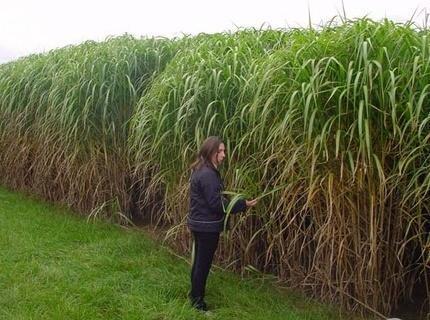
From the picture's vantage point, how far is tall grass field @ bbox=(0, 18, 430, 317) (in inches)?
127

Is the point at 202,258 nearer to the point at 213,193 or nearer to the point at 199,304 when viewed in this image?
the point at 199,304

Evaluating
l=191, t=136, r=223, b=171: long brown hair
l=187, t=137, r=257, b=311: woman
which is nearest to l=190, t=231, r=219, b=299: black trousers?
l=187, t=137, r=257, b=311: woman

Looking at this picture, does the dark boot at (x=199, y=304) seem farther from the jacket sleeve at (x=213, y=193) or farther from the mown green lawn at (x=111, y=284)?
the jacket sleeve at (x=213, y=193)

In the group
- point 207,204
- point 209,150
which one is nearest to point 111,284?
point 207,204

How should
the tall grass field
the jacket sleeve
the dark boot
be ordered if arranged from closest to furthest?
the tall grass field
the jacket sleeve
the dark boot

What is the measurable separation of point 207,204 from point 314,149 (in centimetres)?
73

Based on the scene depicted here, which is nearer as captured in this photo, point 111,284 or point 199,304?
point 199,304

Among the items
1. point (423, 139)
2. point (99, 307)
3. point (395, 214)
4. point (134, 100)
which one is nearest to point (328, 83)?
point (423, 139)

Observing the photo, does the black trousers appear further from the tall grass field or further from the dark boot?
the tall grass field

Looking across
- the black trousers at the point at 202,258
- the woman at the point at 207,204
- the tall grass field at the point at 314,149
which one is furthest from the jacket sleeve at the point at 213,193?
the tall grass field at the point at 314,149

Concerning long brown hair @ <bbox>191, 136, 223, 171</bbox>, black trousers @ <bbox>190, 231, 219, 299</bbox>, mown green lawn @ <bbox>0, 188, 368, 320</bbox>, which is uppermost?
long brown hair @ <bbox>191, 136, 223, 171</bbox>

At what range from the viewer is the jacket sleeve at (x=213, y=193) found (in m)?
3.39

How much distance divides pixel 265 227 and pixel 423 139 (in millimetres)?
1244

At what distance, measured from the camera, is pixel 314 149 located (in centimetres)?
333
